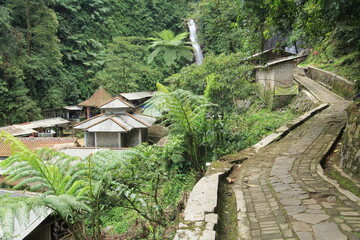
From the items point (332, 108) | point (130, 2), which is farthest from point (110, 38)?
point (332, 108)

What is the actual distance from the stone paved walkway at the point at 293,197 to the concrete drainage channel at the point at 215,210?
0.10 meters

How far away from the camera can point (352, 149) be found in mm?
4156

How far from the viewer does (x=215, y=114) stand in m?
7.17

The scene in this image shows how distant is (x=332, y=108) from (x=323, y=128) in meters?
3.76

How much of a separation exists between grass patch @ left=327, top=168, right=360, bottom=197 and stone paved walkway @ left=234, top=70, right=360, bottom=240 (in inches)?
7.7

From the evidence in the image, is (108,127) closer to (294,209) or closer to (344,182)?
(344,182)

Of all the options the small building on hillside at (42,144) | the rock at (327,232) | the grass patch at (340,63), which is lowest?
the small building on hillside at (42,144)

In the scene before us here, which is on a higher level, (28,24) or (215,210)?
(28,24)

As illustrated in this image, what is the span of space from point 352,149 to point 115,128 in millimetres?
13488

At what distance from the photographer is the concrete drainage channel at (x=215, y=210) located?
8.77 feet

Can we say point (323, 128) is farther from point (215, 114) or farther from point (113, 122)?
point (113, 122)

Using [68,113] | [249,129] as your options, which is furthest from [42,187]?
[68,113]

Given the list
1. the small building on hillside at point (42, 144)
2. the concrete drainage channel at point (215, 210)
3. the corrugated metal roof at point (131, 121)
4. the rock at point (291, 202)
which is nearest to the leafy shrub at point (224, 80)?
the concrete drainage channel at point (215, 210)

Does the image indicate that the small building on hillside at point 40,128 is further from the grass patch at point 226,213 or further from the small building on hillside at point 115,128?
the grass patch at point 226,213
